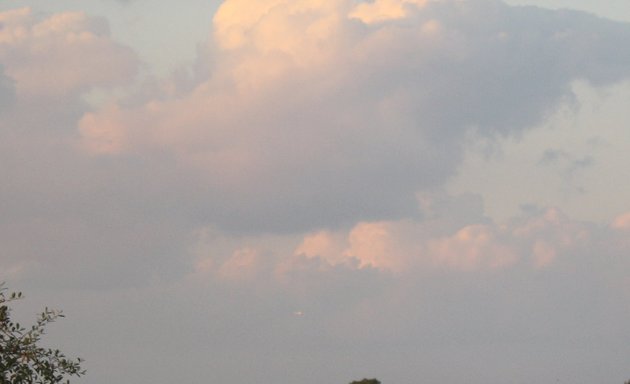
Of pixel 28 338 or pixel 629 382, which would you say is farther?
pixel 629 382

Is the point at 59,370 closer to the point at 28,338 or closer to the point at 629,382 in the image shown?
the point at 28,338

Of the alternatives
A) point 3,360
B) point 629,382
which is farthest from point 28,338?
point 629,382

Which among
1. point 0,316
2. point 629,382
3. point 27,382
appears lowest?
point 27,382

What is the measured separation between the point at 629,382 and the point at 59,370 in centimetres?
14439

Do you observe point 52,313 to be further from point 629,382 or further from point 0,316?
point 629,382

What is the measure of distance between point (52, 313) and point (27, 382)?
322 cm

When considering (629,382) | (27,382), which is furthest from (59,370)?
(629,382)

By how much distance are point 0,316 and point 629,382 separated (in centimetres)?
14636

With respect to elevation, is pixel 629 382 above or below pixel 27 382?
above

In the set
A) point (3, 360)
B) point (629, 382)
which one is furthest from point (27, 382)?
point (629, 382)

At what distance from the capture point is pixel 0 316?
40.5 m

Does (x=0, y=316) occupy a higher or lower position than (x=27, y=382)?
higher

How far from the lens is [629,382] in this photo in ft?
552

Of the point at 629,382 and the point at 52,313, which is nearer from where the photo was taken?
the point at 52,313
